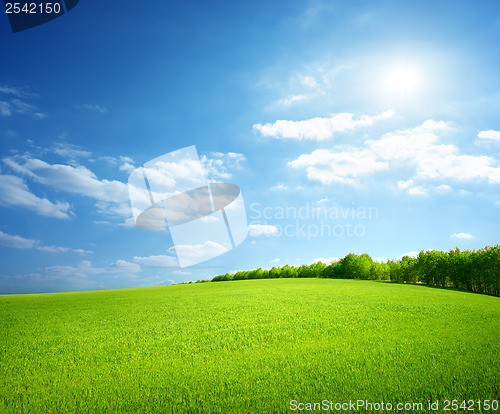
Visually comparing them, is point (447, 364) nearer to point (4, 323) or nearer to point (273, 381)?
point (273, 381)

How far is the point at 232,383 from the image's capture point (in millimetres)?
7414

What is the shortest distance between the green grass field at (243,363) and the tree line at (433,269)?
38.5 m

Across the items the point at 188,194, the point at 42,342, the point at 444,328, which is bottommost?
the point at 444,328

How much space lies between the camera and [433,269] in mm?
55500

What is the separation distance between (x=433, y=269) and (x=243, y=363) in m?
61.2

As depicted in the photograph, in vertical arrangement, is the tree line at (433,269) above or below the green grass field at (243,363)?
below

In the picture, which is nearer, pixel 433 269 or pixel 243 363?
pixel 243 363

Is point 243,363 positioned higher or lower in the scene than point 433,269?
higher

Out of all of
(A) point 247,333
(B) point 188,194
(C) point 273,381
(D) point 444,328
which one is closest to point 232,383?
(C) point 273,381

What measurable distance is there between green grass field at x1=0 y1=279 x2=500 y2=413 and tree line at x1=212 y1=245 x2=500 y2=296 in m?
38.5

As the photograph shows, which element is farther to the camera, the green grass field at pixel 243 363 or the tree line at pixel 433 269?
the tree line at pixel 433 269

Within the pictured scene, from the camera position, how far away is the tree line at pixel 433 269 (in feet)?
149

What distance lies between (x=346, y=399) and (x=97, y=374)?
24.9 feet

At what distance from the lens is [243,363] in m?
8.88
